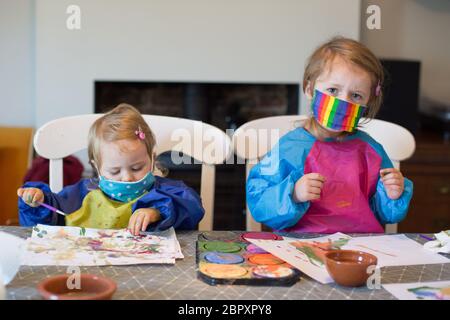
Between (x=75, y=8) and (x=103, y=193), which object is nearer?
(x=103, y=193)

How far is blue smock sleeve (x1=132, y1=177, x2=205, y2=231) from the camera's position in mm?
1326

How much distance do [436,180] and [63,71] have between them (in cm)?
187

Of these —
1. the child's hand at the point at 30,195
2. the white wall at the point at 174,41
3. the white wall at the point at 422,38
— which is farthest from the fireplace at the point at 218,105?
the child's hand at the point at 30,195

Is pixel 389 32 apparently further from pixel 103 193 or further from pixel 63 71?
pixel 103 193

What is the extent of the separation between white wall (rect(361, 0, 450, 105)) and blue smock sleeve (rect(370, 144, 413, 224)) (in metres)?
2.10

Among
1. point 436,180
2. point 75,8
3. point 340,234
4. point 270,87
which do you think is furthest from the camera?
point 270,87

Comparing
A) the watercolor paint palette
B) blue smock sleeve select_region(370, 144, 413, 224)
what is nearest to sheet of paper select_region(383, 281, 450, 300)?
the watercolor paint palette

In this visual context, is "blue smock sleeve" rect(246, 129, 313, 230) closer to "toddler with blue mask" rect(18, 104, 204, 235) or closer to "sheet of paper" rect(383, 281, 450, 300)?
"toddler with blue mask" rect(18, 104, 204, 235)

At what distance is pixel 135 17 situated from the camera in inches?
118

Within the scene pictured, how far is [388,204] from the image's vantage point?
1448 mm

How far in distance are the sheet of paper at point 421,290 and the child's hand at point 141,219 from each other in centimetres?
49
